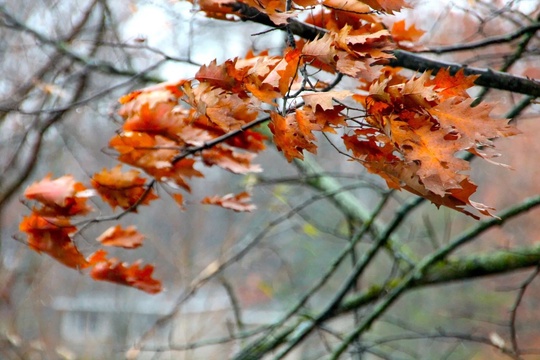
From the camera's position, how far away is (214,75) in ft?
3.29

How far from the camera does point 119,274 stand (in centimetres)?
148

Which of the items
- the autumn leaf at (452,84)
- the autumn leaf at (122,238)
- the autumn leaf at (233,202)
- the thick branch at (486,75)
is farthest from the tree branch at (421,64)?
the autumn leaf at (122,238)

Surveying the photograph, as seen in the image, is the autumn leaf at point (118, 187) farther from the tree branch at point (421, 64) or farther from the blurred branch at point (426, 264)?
the blurred branch at point (426, 264)

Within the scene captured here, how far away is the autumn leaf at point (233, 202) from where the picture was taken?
1552 mm

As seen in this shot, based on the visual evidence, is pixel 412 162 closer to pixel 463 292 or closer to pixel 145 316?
pixel 145 316

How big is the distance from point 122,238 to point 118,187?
0.49 ft

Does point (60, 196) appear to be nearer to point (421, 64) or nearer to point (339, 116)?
point (339, 116)

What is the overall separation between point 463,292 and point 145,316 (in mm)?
4058

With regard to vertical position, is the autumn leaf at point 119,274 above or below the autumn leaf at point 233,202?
below

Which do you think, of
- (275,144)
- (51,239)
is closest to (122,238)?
(51,239)

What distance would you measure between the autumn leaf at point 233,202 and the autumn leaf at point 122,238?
0.63 ft

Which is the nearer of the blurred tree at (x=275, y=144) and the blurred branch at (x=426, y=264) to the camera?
the blurred tree at (x=275, y=144)

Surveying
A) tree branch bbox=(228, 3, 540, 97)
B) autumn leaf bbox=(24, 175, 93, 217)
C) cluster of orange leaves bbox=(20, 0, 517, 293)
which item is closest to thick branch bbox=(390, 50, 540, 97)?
tree branch bbox=(228, 3, 540, 97)

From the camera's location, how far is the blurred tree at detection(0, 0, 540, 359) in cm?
93
